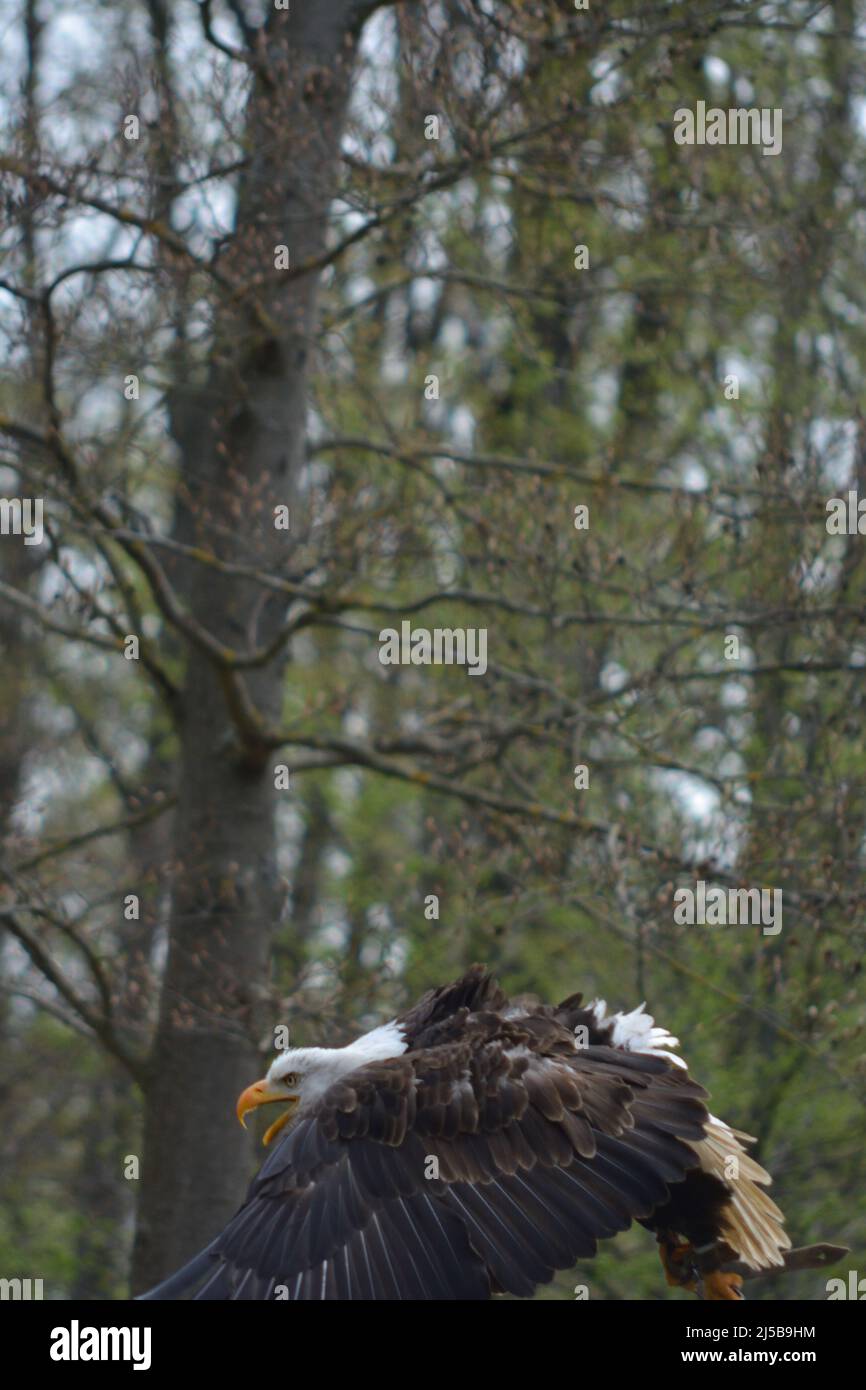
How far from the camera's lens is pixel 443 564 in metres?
9.66

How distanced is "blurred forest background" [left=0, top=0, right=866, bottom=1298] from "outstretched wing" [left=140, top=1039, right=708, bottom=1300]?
77.2 inches

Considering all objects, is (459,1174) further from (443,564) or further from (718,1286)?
(443,564)

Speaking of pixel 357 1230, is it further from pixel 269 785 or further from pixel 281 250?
pixel 281 250

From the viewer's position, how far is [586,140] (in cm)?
959

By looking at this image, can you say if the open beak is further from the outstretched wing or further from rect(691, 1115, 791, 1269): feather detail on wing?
rect(691, 1115, 791, 1269): feather detail on wing

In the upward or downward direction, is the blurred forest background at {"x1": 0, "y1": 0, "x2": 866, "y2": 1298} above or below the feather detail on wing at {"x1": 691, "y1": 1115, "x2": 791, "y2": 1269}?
above

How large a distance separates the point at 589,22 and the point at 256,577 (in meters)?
3.24

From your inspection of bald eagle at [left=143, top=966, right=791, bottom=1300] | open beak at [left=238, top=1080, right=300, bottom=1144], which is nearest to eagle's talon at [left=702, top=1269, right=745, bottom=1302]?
bald eagle at [left=143, top=966, right=791, bottom=1300]

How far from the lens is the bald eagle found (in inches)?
235

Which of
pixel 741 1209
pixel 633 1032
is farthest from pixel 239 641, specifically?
pixel 741 1209

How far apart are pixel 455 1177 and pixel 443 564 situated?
13.6 ft

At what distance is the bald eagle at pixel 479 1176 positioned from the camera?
19.6 ft
